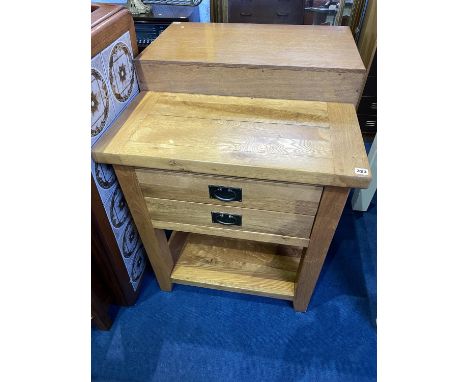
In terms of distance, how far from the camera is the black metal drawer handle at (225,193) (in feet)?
2.24

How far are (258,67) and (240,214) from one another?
39 cm

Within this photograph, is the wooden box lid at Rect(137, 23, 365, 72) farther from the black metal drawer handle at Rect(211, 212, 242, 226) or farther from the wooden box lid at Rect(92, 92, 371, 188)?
the black metal drawer handle at Rect(211, 212, 242, 226)

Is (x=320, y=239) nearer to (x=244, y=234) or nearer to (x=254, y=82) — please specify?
(x=244, y=234)

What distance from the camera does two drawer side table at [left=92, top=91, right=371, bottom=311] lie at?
0.62 meters

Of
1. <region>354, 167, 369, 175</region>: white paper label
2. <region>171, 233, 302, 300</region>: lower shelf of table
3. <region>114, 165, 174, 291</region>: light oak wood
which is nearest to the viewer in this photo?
<region>354, 167, 369, 175</region>: white paper label

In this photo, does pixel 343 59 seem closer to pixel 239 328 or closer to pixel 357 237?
pixel 357 237

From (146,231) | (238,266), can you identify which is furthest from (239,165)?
(238,266)

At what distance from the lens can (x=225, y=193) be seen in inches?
27.4

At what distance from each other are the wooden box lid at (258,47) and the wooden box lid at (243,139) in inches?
3.9

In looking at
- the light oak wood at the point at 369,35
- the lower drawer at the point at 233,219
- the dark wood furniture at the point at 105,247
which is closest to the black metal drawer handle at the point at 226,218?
the lower drawer at the point at 233,219

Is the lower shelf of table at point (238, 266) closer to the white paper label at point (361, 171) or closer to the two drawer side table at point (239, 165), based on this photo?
the two drawer side table at point (239, 165)

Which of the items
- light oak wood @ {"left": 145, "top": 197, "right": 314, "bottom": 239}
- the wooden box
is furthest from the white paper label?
the wooden box

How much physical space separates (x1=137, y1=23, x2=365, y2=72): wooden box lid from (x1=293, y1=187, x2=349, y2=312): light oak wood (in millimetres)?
339

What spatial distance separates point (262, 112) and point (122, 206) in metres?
0.49
